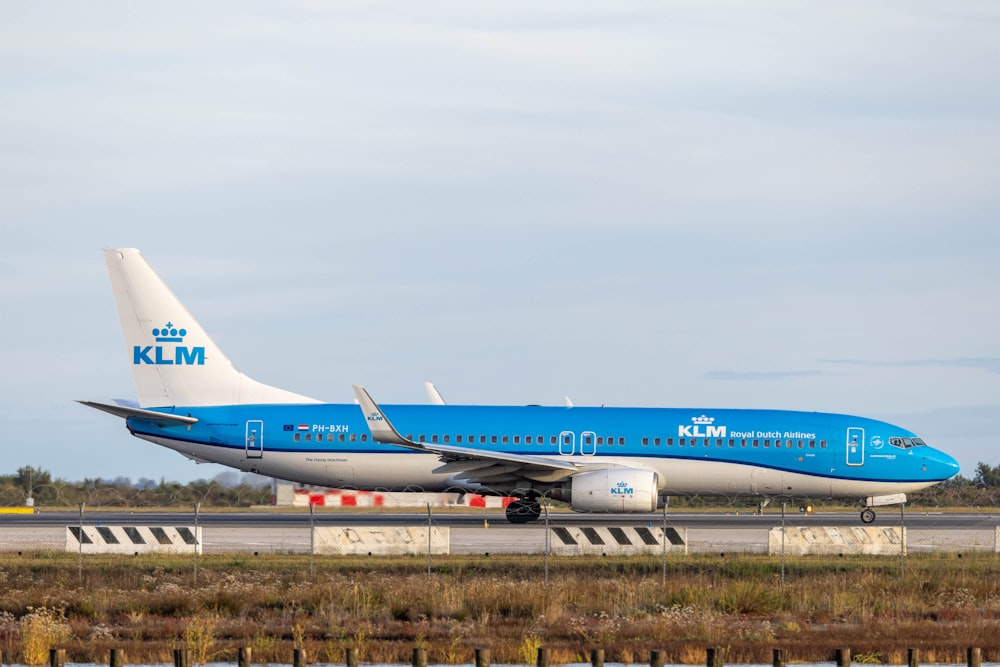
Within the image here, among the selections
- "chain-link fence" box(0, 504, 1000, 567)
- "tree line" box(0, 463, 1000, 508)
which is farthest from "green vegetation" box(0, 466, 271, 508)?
"chain-link fence" box(0, 504, 1000, 567)

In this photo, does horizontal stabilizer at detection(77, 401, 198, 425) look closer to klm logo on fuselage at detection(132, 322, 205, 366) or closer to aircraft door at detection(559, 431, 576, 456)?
klm logo on fuselage at detection(132, 322, 205, 366)

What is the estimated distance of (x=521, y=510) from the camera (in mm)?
41969

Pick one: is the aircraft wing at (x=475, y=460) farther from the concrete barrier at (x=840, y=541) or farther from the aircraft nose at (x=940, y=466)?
the aircraft nose at (x=940, y=466)

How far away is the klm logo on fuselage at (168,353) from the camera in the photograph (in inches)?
1715

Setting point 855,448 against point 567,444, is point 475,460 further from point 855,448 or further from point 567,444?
point 855,448

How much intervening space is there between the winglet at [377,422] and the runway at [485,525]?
2.56 m

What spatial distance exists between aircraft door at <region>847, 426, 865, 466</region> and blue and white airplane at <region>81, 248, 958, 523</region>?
0.10 feet

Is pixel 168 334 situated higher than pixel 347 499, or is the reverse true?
pixel 168 334

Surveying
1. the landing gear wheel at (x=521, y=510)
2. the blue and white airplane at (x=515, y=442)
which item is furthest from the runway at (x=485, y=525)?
the blue and white airplane at (x=515, y=442)

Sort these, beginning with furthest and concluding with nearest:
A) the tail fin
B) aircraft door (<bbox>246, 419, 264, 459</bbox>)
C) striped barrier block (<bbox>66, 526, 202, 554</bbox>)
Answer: the tail fin, aircraft door (<bbox>246, 419, 264, 459</bbox>), striped barrier block (<bbox>66, 526, 202, 554</bbox>)

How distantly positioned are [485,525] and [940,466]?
→ 1381 centimetres

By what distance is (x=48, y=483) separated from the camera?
6931 cm

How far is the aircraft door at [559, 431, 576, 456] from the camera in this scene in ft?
136

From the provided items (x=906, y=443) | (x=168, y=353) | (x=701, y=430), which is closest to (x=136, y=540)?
(x=168, y=353)
